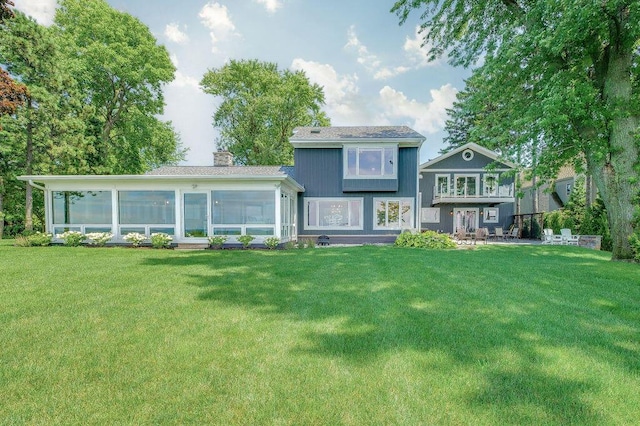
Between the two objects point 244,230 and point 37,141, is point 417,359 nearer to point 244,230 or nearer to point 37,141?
point 244,230

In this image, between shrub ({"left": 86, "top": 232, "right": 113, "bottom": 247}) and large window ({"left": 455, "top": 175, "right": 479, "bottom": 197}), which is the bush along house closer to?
large window ({"left": 455, "top": 175, "right": 479, "bottom": 197})

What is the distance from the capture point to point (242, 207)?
42.2 feet

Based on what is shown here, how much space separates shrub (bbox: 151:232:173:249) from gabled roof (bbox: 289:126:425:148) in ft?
24.2

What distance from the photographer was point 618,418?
204cm

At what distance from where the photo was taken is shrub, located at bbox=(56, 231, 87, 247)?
1210cm

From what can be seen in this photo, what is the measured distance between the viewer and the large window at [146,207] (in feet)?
42.3

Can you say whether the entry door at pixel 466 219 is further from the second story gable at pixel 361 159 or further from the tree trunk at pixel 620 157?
the tree trunk at pixel 620 157

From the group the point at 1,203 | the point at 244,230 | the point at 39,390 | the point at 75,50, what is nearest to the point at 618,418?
the point at 39,390

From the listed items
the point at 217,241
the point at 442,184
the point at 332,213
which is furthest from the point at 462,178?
the point at 217,241

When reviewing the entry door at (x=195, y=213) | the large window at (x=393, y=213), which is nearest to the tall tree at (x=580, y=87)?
the large window at (x=393, y=213)

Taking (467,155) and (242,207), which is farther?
(467,155)

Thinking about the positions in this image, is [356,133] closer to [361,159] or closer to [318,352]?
[361,159]

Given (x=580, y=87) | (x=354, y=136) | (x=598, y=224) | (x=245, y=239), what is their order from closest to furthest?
(x=580, y=87)
(x=245, y=239)
(x=598, y=224)
(x=354, y=136)

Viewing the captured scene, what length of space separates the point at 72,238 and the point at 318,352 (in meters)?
13.4
